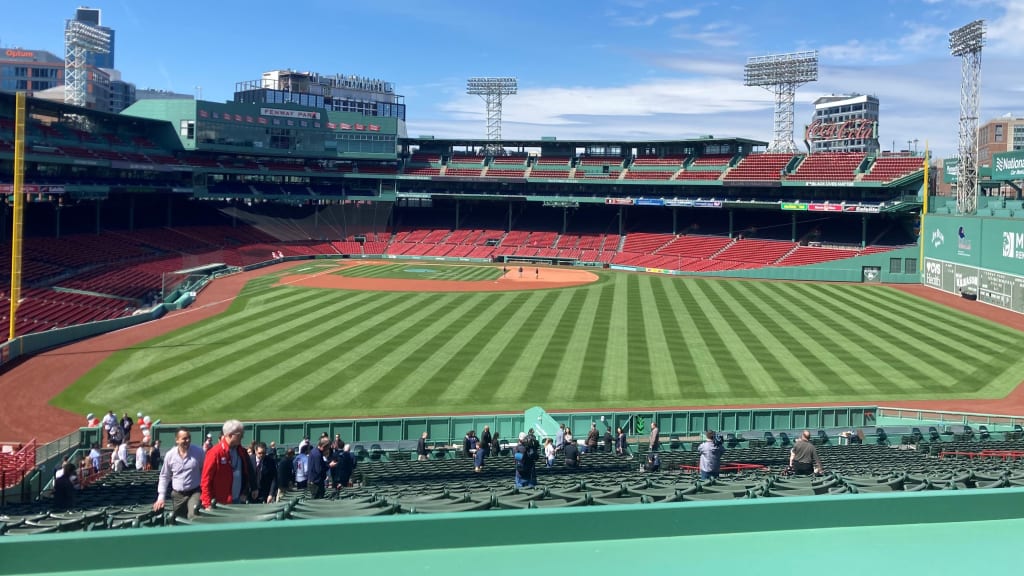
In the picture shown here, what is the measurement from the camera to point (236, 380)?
103 feet

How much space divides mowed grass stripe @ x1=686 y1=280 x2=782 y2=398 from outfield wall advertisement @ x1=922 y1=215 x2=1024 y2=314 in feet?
57.9

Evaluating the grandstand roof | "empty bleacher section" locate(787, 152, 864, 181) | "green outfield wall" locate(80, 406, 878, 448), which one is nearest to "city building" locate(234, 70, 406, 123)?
the grandstand roof

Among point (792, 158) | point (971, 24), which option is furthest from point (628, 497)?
point (792, 158)

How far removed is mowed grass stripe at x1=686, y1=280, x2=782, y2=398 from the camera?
31.4 metres

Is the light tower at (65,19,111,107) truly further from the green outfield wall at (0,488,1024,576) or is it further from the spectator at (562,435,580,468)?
the green outfield wall at (0,488,1024,576)

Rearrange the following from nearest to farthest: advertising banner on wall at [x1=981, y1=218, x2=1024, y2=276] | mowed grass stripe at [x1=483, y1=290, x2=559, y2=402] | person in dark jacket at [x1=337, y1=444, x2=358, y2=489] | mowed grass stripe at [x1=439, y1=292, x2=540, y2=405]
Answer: person in dark jacket at [x1=337, y1=444, x2=358, y2=489], mowed grass stripe at [x1=439, y1=292, x2=540, y2=405], mowed grass stripe at [x1=483, y1=290, x2=559, y2=402], advertising banner on wall at [x1=981, y1=218, x2=1024, y2=276]

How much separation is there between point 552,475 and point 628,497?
954 centimetres

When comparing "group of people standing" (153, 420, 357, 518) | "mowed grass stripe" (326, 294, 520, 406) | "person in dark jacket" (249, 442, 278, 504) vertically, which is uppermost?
"group of people standing" (153, 420, 357, 518)

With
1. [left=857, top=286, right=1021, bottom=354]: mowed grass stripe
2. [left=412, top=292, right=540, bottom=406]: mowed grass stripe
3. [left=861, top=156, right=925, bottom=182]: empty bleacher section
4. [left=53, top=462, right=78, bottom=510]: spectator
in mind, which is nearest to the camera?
[left=53, top=462, right=78, bottom=510]: spectator

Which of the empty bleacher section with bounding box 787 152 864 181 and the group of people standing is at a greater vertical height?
the empty bleacher section with bounding box 787 152 864 181

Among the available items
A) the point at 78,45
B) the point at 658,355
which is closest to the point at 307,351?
the point at 658,355

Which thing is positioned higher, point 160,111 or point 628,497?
point 160,111

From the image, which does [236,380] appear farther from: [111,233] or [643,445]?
[111,233]

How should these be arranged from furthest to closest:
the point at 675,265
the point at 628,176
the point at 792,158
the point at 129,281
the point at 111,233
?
the point at 628,176
the point at 792,158
the point at 675,265
the point at 111,233
the point at 129,281
